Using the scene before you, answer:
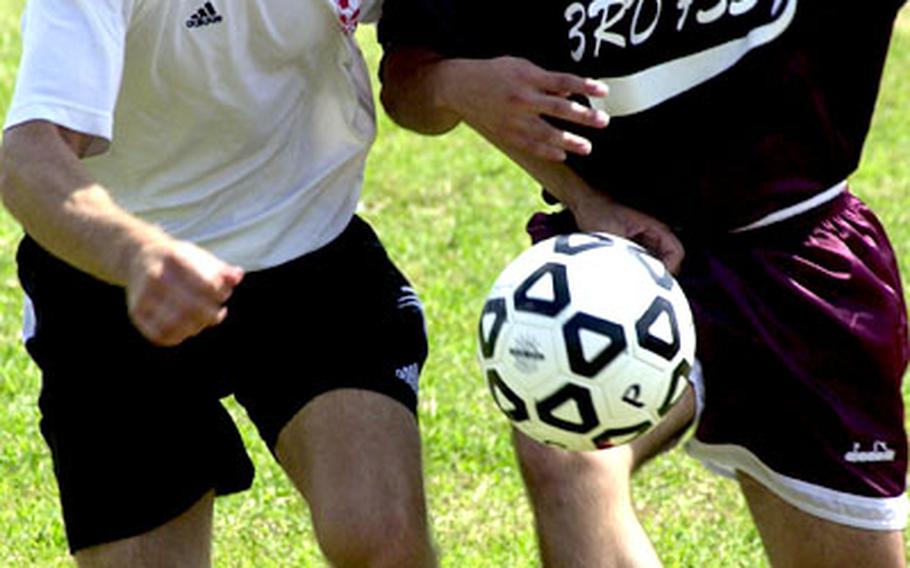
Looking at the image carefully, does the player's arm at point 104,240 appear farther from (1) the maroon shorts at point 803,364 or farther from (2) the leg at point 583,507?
(1) the maroon shorts at point 803,364

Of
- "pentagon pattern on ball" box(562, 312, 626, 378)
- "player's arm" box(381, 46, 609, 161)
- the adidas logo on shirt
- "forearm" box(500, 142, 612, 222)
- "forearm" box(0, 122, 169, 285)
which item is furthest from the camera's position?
"forearm" box(500, 142, 612, 222)

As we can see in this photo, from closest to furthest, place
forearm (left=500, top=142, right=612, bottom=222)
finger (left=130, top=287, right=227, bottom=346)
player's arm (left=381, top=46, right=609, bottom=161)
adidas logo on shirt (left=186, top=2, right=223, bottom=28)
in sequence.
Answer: finger (left=130, top=287, right=227, bottom=346)
player's arm (left=381, top=46, right=609, bottom=161)
adidas logo on shirt (left=186, top=2, right=223, bottom=28)
forearm (left=500, top=142, right=612, bottom=222)

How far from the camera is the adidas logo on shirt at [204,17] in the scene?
493 centimetres

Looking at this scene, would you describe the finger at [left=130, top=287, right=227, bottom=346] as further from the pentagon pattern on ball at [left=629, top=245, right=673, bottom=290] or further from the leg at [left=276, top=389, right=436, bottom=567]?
the pentagon pattern on ball at [left=629, top=245, right=673, bottom=290]

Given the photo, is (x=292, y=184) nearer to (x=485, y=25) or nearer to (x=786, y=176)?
(x=485, y=25)

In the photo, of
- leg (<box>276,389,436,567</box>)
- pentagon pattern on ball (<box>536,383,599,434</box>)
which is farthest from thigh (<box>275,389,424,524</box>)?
pentagon pattern on ball (<box>536,383,599,434</box>)

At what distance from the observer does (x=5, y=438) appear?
6.90m

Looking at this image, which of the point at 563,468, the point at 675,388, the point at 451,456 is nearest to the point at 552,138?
the point at 675,388

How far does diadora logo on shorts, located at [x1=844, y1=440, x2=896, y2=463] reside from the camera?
5.13 meters

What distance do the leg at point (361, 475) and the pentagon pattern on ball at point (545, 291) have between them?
529 mm

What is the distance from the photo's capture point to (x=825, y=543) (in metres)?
5.15

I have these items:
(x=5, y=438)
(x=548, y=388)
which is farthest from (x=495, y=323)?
(x=5, y=438)

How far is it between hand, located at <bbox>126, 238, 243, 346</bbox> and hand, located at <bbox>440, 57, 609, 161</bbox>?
96 cm

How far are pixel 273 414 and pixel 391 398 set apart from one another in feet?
0.86
